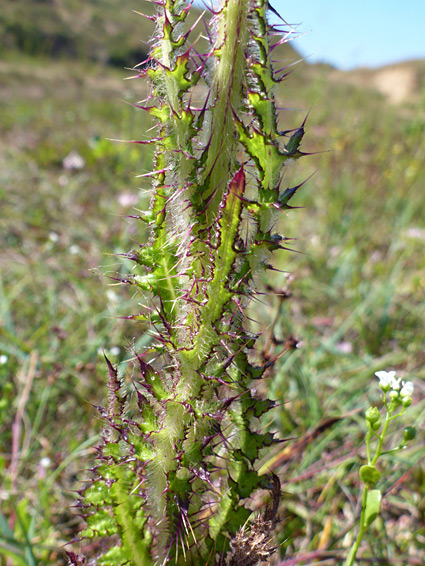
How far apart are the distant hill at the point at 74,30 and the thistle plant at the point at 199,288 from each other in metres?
27.4

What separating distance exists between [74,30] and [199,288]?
3682 centimetres

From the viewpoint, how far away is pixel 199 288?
0.92 meters

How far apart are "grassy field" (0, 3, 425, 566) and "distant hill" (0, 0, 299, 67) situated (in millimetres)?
23907

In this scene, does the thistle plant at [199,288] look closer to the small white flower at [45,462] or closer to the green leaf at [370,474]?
the green leaf at [370,474]

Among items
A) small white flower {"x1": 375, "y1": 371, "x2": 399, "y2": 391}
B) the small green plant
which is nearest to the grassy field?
the small green plant

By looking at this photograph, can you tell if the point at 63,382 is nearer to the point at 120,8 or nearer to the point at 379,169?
the point at 379,169

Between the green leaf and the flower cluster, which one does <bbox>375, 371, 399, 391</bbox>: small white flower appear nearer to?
the flower cluster

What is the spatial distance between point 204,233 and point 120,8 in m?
41.7

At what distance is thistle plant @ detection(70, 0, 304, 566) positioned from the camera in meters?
0.82

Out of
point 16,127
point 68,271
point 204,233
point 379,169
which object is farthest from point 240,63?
point 16,127

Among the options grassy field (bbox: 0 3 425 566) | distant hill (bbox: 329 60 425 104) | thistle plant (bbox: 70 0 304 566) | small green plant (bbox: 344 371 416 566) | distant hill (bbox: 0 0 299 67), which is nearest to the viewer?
thistle plant (bbox: 70 0 304 566)

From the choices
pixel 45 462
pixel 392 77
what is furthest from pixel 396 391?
pixel 392 77

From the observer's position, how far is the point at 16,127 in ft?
27.0

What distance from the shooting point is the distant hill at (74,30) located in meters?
→ 27.8
